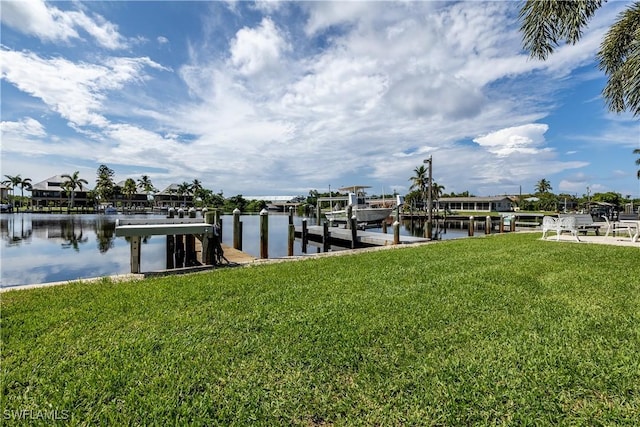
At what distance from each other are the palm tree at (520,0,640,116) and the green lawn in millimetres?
4665

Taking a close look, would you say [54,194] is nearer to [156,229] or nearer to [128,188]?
[128,188]

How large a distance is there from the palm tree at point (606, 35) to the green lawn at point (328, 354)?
4.66 meters

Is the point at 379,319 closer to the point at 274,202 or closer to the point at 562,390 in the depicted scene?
the point at 562,390

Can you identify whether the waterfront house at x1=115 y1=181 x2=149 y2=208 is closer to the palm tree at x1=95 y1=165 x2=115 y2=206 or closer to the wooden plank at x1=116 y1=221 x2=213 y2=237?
the palm tree at x1=95 y1=165 x2=115 y2=206

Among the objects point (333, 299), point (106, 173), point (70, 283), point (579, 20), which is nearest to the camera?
point (333, 299)

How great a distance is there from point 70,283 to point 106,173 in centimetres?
8300

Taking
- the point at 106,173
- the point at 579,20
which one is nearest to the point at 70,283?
the point at 579,20

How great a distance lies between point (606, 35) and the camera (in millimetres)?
8422

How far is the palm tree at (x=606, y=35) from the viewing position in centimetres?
675

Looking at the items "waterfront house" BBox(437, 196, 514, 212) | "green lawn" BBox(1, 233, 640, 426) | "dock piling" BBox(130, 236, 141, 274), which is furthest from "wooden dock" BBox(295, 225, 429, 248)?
"waterfront house" BBox(437, 196, 514, 212)

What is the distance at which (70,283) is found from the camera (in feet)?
18.7

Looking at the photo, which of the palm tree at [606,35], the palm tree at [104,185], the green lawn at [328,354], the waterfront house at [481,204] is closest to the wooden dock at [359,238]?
the palm tree at [606,35]

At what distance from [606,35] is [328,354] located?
10947 mm

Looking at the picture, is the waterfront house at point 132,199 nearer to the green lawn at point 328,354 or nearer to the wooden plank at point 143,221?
the wooden plank at point 143,221
